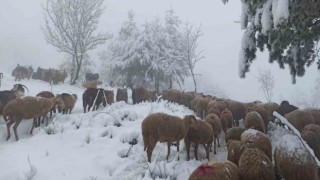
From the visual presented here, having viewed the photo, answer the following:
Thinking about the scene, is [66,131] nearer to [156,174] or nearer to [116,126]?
[116,126]

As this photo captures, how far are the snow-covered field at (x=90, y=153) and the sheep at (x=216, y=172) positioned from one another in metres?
1.82

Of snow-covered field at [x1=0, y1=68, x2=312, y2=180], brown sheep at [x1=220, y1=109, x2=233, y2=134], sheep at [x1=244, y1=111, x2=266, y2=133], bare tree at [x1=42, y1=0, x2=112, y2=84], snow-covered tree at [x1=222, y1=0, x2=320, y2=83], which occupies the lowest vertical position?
snow-covered field at [x1=0, y1=68, x2=312, y2=180]

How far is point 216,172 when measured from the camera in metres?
4.75

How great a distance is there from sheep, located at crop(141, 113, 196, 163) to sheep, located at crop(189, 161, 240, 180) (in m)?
2.62

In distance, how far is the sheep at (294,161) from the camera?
4.87 m

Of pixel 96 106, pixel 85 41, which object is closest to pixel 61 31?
pixel 85 41

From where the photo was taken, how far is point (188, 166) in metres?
7.59

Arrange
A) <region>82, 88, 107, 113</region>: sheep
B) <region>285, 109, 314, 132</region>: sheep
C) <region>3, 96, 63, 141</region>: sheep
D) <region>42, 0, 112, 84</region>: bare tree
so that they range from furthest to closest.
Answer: <region>42, 0, 112, 84</region>: bare tree < <region>82, 88, 107, 113</region>: sheep < <region>285, 109, 314, 132</region>: sheep < <region>3, 96, 63, 141</region>: sheep

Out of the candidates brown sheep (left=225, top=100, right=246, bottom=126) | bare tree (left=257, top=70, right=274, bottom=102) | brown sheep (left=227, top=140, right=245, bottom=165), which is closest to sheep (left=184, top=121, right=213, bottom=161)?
brown sheep (left=227, top=140, right=245, bottom=165)

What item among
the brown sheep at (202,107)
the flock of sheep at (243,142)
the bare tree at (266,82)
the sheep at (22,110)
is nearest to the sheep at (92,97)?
the sheep at (22,110)

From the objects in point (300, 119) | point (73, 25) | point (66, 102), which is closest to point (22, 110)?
point (66, 102)

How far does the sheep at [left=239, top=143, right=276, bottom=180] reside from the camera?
4.95m

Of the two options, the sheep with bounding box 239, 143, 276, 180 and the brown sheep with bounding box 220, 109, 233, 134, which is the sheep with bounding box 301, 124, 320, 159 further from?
the brown sheep with bounding box 220, 109, 233, 134

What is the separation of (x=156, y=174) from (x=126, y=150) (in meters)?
1.61
